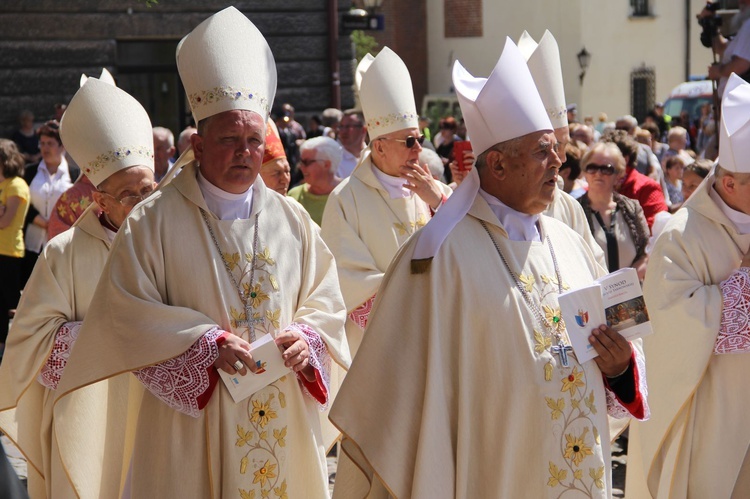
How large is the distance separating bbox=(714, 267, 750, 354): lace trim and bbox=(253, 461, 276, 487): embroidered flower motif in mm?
1867

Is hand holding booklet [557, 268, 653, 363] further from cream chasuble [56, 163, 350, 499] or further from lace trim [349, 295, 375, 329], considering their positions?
lace trim [349, 295, 375, 329]

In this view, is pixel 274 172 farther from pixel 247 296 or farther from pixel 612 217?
pixel 612 217

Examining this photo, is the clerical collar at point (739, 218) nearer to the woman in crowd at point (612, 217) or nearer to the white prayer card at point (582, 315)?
the white prayer card at point (582, 315)

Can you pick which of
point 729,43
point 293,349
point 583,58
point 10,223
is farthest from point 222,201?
point 583,58

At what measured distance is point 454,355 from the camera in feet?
13.1

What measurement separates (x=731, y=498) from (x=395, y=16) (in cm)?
3122

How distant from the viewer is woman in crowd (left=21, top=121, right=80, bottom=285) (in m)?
11.2

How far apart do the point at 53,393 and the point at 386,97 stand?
8.10ft

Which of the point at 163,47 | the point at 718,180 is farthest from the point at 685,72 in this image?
the point at 718,180

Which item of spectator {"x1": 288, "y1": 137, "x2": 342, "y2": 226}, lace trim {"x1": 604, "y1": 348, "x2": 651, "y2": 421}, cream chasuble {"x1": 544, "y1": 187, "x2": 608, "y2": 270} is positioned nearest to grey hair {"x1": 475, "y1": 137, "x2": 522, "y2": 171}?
lace trim {"x1": 604, "y1": 348, "x2": 651, "y2": 421}

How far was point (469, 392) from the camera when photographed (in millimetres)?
3951

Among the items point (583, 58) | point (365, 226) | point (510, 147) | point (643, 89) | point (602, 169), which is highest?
point (510, 147)

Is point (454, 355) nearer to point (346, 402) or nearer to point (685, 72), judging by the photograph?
point (346, 402)

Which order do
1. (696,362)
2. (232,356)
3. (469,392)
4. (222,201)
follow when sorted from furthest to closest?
(696,362)
(222,201)
(232,356)
(469,392)
